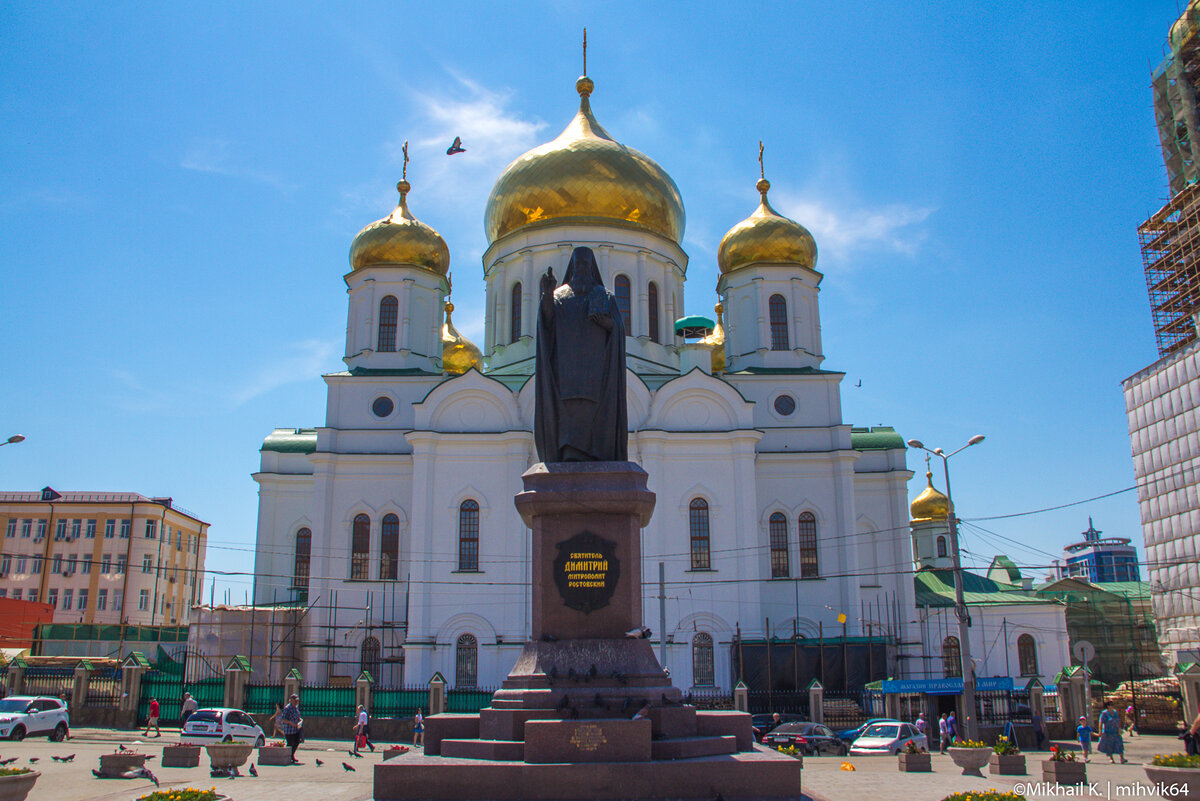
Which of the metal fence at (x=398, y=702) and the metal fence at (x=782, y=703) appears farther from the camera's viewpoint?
the metal fence at (x=782, y=703)

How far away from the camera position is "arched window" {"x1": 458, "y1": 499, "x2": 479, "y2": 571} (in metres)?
29.9

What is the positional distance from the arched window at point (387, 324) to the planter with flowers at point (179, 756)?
19.9 meters

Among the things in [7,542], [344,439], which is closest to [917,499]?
[344,439]

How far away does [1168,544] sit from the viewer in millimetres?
41281

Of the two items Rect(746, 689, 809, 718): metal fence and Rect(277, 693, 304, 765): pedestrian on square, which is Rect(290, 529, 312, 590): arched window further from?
Rect(746, 689, 809, 718): metal fence

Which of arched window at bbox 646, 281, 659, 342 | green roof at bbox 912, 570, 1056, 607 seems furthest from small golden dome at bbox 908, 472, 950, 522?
arched window at bbox 646, 281, 659, 342

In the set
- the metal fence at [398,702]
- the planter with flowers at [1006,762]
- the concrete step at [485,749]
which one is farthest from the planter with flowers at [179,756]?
the planter with flowers at [1006,762]

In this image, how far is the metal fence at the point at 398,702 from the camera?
2495 cm

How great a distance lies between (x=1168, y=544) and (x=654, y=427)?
25.7 metres

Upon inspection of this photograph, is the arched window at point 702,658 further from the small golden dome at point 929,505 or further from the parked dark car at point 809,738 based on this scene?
the small golden dome at point 929,505

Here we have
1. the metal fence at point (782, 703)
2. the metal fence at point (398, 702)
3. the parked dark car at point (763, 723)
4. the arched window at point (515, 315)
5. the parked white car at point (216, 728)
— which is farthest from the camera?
the arched window at point (515, 315)

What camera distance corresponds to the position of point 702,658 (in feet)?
96.7

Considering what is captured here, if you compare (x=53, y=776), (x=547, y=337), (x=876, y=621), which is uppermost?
(x=547, y=337)

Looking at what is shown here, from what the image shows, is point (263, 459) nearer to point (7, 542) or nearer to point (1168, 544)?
point (7, 542)
